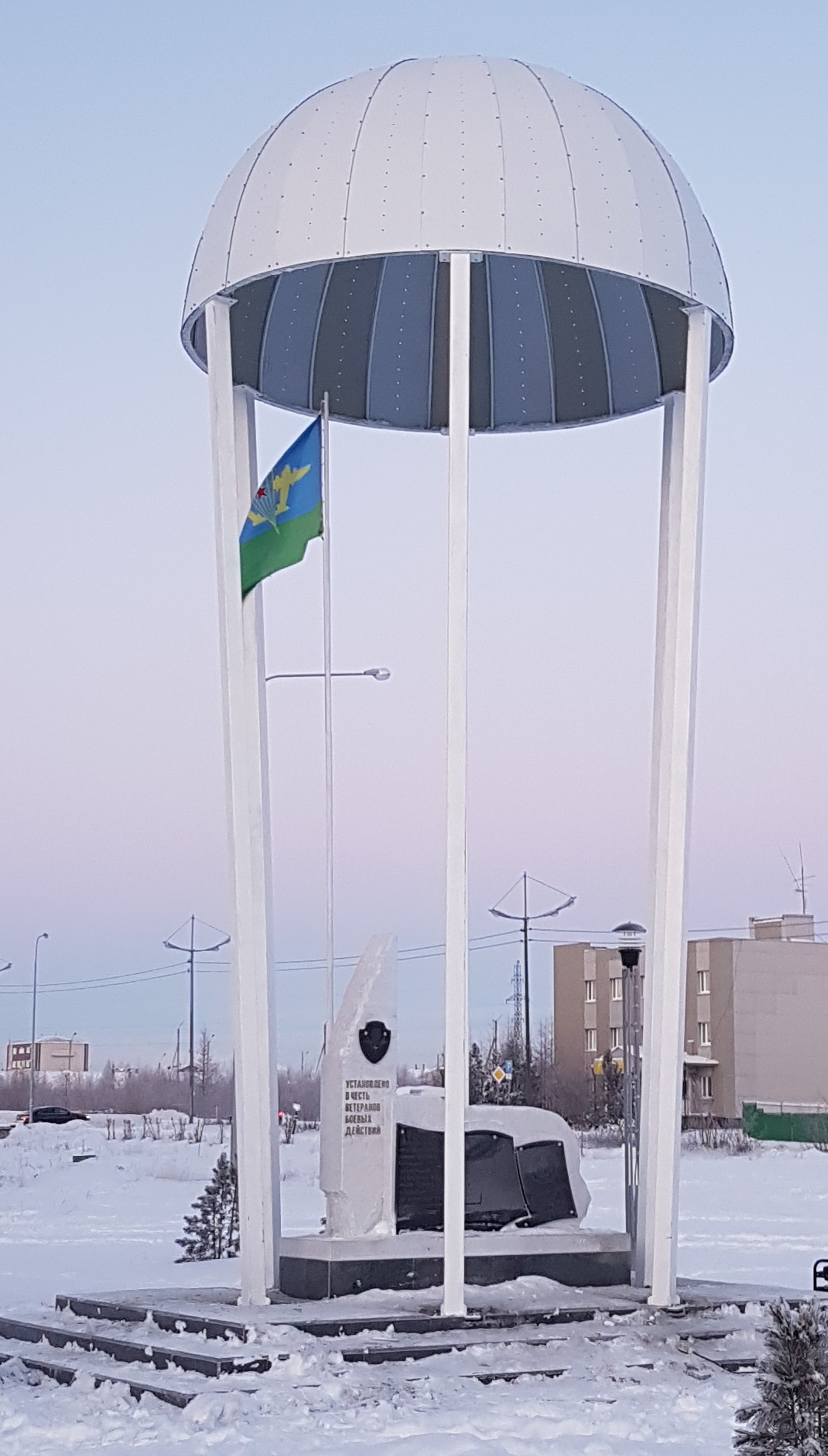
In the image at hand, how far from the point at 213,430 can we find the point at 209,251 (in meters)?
1.28

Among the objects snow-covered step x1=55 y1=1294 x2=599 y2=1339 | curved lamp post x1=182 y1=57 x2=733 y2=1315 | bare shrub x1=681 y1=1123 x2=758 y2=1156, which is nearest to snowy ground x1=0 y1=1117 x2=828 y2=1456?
snow-covered step x1=55 y1=1294 x2=599 y2=1339

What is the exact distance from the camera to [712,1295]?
12148 millimetres

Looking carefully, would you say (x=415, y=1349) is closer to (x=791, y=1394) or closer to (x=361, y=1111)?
(x=361, y=1111)

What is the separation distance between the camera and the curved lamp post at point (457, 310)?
11.1m

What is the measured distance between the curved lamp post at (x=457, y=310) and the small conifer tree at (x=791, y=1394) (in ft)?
16.6

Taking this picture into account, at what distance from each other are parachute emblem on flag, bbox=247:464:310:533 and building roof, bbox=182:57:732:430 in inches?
46.8

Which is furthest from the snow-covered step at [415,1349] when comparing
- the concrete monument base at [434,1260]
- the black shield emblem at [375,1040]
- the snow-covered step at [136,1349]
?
the black shield emblem at [375,1040]

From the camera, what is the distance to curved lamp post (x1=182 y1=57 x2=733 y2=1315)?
436 inches

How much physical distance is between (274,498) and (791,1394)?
8.29 meters

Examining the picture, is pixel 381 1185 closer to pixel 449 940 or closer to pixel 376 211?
pixel 449 940

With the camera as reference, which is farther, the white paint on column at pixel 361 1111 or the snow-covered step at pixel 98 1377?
the white paint on column at pixel 361 1111

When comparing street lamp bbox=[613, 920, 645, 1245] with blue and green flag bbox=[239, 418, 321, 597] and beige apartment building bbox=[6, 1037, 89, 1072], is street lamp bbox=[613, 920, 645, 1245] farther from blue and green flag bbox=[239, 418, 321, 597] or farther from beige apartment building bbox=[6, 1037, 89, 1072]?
beige apartment building bbox=[6, 1037, 89, 1072]

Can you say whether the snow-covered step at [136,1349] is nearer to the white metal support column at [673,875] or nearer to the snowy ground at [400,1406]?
the snowy ground at [400,1406]

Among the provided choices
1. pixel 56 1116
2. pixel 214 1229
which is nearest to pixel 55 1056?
pixel 56 1116
